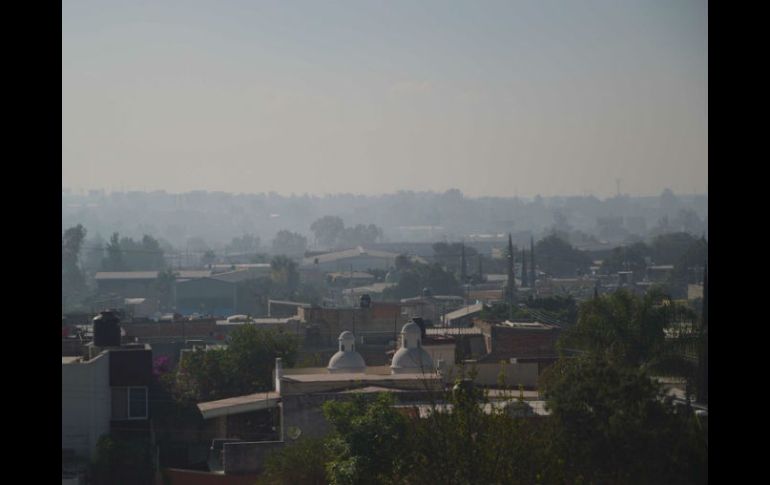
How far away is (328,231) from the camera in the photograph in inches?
3366

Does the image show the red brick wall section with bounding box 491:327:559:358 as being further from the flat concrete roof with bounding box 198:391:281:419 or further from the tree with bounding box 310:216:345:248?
the tree with bounding box 310:216:345:248

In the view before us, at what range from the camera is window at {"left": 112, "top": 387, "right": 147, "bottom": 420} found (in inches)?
329

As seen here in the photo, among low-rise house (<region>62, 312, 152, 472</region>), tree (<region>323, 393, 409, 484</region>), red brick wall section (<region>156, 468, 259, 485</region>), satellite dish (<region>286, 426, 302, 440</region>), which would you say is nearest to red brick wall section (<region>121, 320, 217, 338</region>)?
low-rise house (<region>62, 312, 152, 472</region>)

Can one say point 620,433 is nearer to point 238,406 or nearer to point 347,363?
point 238,406

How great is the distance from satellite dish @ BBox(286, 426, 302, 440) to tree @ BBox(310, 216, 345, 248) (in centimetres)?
7744

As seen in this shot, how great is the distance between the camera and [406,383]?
893 cm

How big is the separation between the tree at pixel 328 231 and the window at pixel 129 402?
76.7 meters

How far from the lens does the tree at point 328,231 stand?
281ft

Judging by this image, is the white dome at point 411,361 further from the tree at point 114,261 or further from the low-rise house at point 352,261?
the low-rise house at point 352,261

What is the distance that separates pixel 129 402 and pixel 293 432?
140cm

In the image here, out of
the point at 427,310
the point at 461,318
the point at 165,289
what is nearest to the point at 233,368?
the point at 461,318

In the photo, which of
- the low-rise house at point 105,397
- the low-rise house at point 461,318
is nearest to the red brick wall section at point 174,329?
the low-rise house at point 461,318
